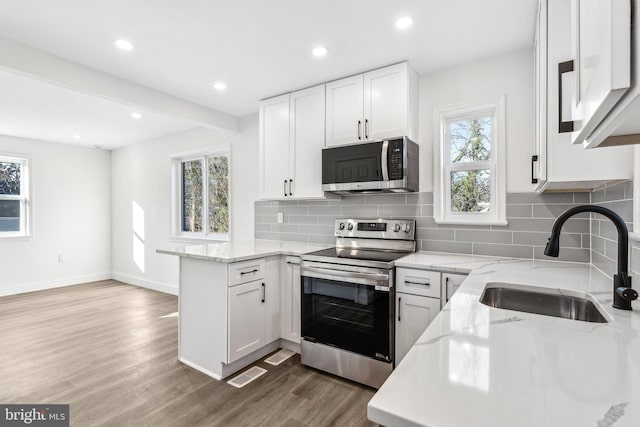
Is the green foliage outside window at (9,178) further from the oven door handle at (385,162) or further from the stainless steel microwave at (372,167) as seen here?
the oven door handle at (385,162)

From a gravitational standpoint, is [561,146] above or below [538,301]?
above

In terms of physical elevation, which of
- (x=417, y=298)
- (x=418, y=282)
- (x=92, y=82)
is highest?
(x=92, y=82)

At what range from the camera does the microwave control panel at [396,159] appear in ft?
7.91

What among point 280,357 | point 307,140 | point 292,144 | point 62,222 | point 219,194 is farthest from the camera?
point 62,222

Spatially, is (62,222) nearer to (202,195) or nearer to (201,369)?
(202,195)

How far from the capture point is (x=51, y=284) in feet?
17.3

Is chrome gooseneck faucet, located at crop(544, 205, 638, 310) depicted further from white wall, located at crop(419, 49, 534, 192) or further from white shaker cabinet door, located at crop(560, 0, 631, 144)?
white wall, located at crop(419, 49, 534, 192)

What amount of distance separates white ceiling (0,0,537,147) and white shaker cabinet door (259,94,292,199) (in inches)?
16.5

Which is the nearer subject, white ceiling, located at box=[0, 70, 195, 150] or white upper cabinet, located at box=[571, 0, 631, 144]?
white upper cabinet, located at box=[571, 0, 631, 144]

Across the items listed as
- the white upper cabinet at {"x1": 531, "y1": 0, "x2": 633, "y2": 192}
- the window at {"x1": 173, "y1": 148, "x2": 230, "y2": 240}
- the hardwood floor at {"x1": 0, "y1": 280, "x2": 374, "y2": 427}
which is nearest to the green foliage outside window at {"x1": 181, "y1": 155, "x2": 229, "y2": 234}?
the window at {"x1": 173, "y1": 148, "x2": 230, "y2": 240}

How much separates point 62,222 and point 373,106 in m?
5.63

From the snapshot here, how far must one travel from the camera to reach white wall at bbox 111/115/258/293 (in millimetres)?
4004

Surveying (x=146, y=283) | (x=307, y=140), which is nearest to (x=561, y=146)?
(x=307, y=140)

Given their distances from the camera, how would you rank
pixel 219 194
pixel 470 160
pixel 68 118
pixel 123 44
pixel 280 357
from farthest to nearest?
pixel 219 194 < pixel 68 118 < pixel 280 357 < pixel 470 160 < pixel 123 44
